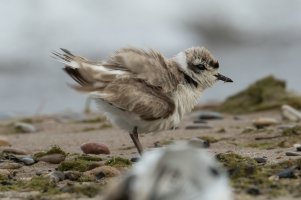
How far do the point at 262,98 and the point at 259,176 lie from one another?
5793 mm

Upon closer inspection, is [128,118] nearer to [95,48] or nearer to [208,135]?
[208,135]

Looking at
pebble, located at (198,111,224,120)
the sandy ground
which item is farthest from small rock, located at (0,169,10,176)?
pebble, located at (198,111,224,120)

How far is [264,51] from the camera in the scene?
18172mm

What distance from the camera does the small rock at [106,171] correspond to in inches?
236

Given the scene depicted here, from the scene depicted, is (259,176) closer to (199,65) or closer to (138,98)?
(138,98)

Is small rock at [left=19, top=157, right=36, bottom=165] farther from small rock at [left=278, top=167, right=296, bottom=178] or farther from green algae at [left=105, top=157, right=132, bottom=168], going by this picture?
small rock at [left=278, top=167, right=296, bottom=178]

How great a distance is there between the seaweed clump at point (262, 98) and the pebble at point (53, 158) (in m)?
4.37

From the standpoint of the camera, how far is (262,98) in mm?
11133

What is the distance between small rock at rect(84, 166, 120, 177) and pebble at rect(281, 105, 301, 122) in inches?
164

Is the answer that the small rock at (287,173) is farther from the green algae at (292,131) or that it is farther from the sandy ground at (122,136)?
the green algae at (292,131)

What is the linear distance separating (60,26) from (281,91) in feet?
28.6

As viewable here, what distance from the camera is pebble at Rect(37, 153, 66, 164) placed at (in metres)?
6.95

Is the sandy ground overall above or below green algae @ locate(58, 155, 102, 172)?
above

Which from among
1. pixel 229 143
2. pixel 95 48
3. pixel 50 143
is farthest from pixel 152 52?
pixel 95 48
